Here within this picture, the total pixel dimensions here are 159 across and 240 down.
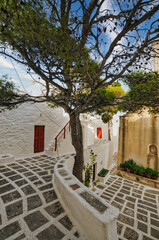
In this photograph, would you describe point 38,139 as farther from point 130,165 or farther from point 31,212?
point 130,165

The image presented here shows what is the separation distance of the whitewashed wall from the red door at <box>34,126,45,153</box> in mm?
283

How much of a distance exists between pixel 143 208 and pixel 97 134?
11.8m

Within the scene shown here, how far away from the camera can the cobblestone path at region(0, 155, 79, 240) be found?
2.30 metres

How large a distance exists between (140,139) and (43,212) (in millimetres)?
11063

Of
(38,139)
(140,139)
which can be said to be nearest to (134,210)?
(38,139)

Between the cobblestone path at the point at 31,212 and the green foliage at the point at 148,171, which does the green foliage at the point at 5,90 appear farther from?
the green foliage at the point at 148,171

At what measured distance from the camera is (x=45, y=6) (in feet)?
9.60

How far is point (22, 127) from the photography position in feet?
24.1

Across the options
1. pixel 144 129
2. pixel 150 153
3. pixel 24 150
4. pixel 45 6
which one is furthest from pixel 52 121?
pixel 150 153

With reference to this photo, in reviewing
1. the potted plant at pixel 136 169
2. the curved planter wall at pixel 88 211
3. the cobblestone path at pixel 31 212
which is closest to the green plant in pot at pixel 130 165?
the potted plant at pixel 136 169

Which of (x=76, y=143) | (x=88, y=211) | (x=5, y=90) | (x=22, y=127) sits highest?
(x=5, y=90)

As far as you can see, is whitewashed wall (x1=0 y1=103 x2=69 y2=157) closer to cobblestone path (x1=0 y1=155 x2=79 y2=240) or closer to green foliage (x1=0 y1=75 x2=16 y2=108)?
green foliage (x1=0 y1=75 x2=16 y2=108)

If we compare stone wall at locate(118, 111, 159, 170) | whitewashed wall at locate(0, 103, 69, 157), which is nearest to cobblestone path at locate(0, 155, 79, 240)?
whitewashed wall at locate(0, 103, 69, 157)

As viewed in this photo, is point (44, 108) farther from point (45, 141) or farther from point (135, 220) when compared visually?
point (135, 220)
